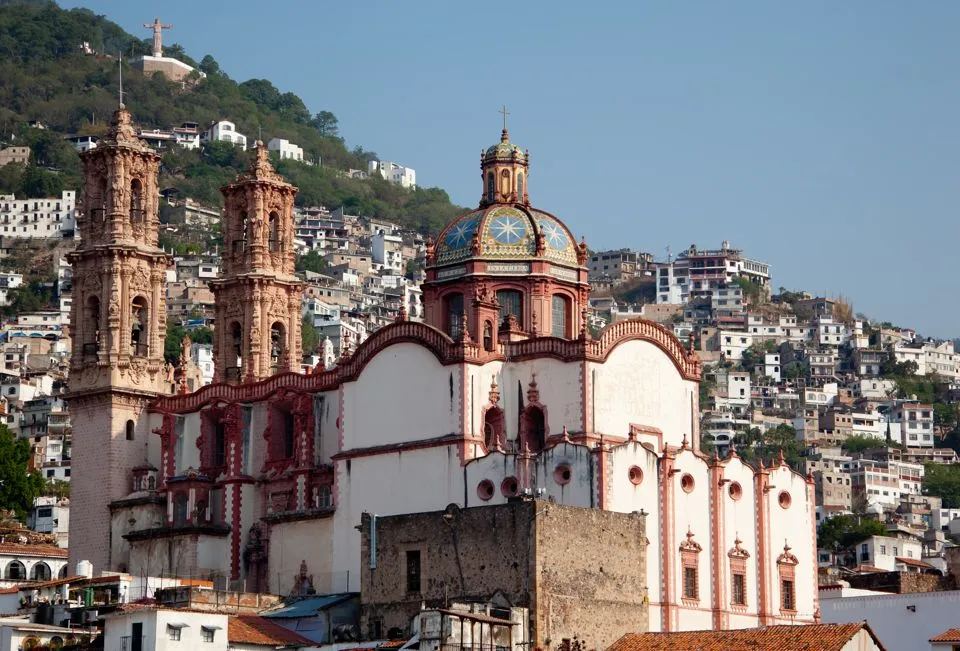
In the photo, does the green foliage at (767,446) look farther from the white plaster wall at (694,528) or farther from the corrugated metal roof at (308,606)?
the corrugated metal roof at (308,606)

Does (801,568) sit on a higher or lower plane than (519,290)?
lower

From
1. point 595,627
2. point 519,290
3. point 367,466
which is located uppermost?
point 519,290

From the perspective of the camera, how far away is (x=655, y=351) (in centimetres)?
7888

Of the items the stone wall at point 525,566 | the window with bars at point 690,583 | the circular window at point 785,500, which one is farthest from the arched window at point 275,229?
the window with bars at point 690,583

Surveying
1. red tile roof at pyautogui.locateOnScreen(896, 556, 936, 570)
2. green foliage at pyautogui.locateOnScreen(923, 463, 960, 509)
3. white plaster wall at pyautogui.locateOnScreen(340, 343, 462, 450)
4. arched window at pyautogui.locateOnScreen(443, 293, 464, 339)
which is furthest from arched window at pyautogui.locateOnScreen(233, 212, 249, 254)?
green foliage at pyautogui.locateOnScreen(923, 463, 960, 509)

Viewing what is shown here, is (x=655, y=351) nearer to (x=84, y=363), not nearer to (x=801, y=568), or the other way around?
(x=801, y=568)

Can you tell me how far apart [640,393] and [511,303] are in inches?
264

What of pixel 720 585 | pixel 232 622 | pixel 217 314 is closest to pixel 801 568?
pixel 720 585

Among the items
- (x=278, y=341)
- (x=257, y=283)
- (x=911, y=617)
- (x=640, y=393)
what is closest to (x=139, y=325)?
(x=257, y=283)

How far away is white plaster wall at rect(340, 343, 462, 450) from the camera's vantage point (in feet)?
251

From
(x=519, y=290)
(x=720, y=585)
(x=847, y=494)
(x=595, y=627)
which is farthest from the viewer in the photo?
(x=847, y=494)

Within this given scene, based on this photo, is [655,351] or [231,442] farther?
[231,442]

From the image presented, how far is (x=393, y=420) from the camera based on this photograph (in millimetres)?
78000

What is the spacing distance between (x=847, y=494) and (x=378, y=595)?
378 ft
